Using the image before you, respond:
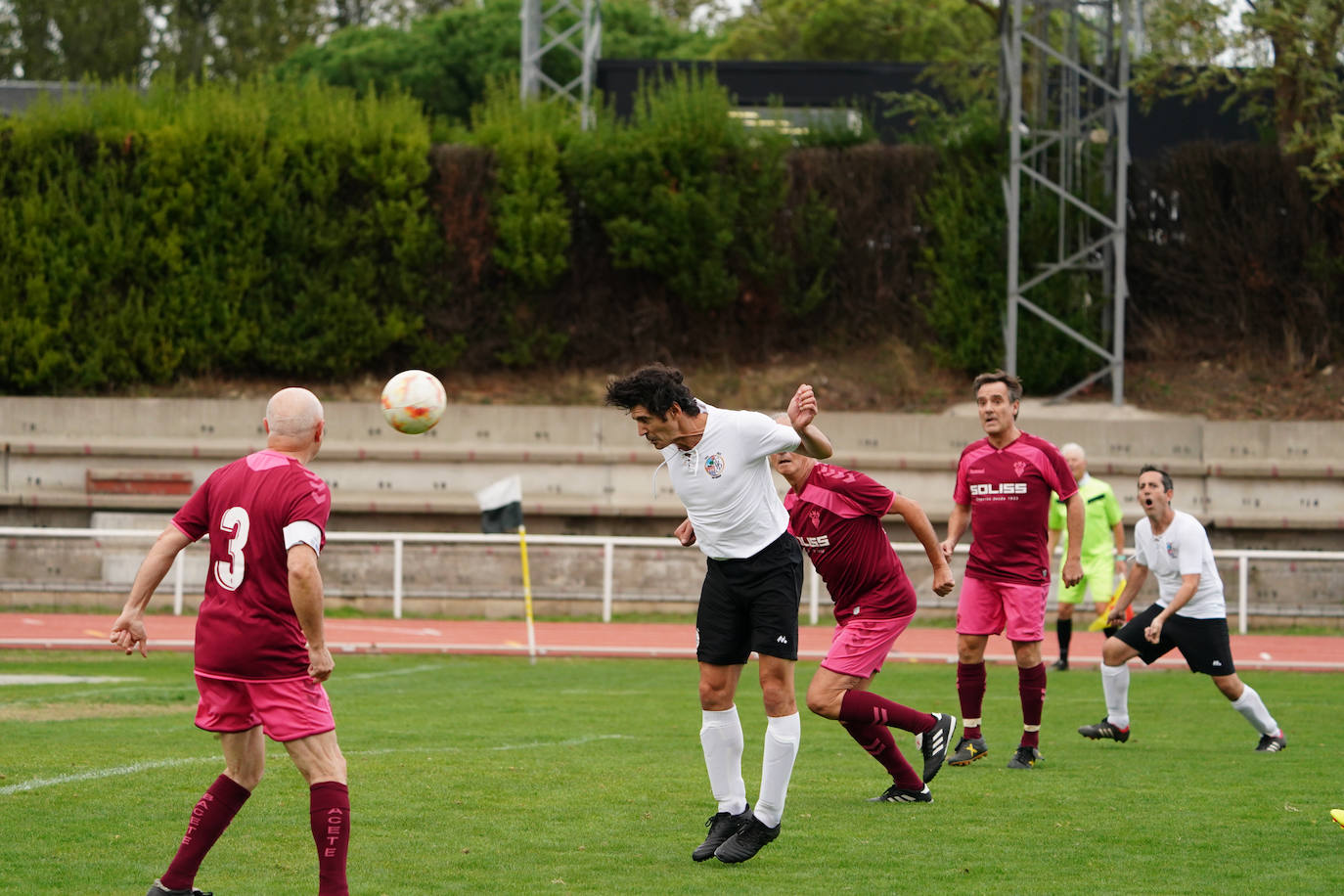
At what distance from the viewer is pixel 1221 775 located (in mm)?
8820

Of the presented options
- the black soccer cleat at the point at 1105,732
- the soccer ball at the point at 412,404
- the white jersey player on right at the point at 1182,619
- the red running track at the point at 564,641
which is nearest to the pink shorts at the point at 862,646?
the soccer ball at the point at 412,404

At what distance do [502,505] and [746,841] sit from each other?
9989mm

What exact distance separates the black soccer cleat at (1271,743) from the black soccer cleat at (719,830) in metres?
4.70

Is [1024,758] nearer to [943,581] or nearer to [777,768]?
[943,581]

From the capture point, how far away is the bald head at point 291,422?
5547 millimetres

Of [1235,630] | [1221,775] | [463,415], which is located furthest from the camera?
[463,415]

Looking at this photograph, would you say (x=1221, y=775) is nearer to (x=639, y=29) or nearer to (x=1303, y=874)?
(x=1303, y=874)

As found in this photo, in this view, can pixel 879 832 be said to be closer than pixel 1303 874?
No

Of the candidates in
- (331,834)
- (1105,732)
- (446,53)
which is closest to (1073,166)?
(1105,732)

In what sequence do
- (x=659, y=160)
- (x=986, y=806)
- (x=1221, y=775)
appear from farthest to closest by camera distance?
(x=659, y=160)
(x=1221, y=775)
(x=986, y=806)

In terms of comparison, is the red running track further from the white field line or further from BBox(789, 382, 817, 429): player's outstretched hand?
BBox(789, 382, 817, 429): player's outstretched hand

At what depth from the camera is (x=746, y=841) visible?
6492mm

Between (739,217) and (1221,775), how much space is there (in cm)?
1834

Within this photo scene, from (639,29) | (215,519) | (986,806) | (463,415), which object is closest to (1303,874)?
(986,806)
